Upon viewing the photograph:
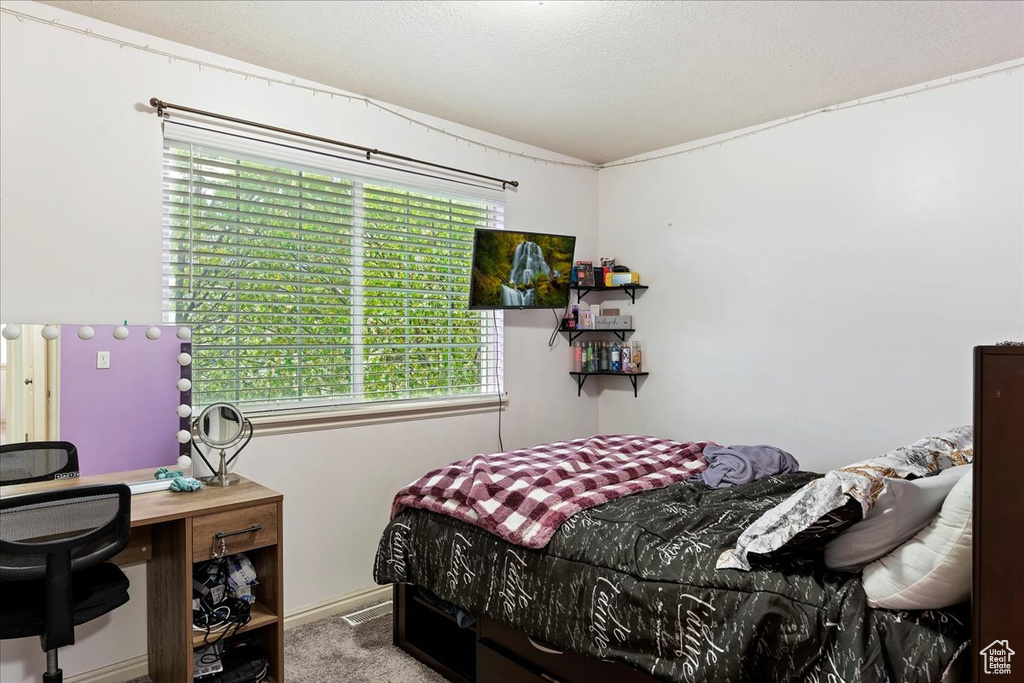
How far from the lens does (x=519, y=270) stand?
377 centimetres

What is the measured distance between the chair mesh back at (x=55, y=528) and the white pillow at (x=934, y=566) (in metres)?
2.17

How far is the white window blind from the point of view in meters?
2.79

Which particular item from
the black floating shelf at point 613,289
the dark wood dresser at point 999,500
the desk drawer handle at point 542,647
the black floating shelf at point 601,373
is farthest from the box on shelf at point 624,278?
the dark wood dresser at point 999,500

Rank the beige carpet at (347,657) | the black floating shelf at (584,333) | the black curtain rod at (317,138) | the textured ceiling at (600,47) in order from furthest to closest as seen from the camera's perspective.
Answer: the black floating shelf at (584,333), the black curtain rod at (317,138), the beige carpet at (347,657), the textured ceiling at (600,47)

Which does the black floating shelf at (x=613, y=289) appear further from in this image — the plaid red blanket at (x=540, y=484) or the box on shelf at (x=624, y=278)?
the plaid red blanket at (x=540, y=484)

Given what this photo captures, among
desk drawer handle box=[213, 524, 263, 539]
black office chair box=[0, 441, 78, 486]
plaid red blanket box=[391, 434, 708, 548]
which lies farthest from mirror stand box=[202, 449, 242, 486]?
plaid red blanket box=[391, 434, 708, 548]

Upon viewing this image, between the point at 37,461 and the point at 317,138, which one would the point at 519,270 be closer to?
the point at 317,138

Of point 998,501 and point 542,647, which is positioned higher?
point 998,501

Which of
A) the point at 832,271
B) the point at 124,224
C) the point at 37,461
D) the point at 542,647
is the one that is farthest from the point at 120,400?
the point at 832,271

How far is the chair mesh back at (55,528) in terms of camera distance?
1.78 meters

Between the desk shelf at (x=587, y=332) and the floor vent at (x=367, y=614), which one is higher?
the desk shelf at (x=587, y=332)

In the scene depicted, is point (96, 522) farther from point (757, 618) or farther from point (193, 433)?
point (757, 618)

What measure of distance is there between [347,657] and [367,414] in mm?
1148

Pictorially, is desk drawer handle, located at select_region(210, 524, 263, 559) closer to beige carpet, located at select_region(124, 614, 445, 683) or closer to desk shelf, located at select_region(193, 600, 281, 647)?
desk shelf, located at select_region(193, 600, 281, 647)
